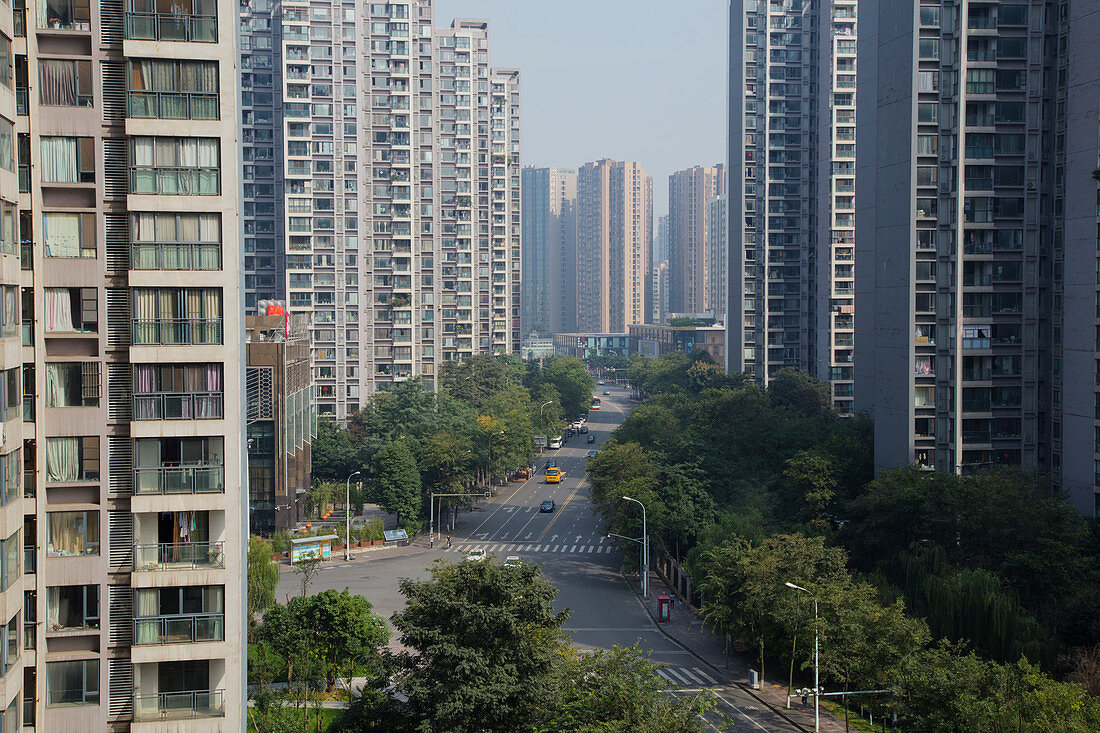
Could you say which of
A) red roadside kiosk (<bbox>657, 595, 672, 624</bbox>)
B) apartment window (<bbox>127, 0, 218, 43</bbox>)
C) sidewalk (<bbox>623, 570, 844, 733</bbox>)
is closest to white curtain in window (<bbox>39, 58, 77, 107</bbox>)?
apartment window (<bbox>127, 0, 218, 43</bbox>)

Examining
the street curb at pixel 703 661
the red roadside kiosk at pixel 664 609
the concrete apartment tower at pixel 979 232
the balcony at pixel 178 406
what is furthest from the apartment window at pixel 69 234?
the concrete apartment tower at pixel 979 232

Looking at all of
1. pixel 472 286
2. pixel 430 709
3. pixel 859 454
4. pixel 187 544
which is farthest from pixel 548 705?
pixel 472 286

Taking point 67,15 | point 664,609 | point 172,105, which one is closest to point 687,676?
point 664,609

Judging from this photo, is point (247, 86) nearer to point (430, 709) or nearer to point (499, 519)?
point (499, 519)

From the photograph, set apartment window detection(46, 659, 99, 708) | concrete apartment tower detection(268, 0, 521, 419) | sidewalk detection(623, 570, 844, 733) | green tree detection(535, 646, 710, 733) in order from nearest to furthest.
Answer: apartment window detection(46, 659, 99, 708)
green tree detection(535, 646, 710, 733)
sidewalk detection(623, 570, 844, 733)
concrete apartment tower detection(268, 0, 521, 419)

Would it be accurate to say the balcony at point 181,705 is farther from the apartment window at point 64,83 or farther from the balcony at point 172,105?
the apartment window at point 64,83

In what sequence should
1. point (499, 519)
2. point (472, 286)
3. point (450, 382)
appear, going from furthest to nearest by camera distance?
point (472, 286), point (450, 382), point (499, 519)

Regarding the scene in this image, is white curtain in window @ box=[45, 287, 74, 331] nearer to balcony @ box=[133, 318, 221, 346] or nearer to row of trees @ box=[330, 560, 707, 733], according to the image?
balcony @ box=[133, 318, 221, 346]
